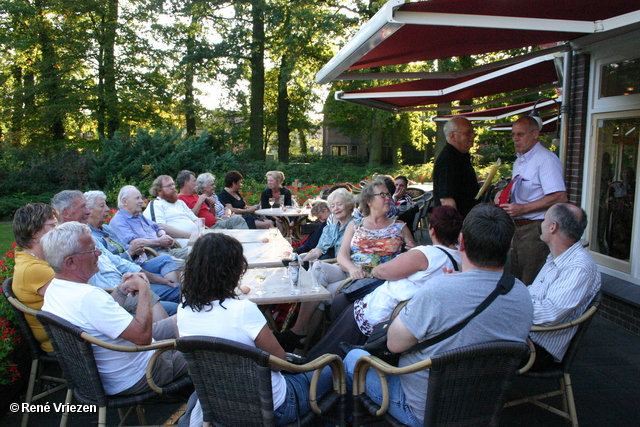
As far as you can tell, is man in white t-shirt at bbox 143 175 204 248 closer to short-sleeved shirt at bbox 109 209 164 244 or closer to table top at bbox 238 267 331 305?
short-sleeved shirt at bbox 109 209 164 244

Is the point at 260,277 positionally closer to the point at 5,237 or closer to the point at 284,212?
the point at 284,212

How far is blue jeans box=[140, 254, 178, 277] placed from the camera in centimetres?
422

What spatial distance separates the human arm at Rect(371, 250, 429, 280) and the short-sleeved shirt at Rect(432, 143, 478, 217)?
44.9 inches

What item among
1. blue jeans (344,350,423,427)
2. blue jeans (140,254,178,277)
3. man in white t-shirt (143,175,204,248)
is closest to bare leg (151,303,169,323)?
blue jeans (140,254,178,277)

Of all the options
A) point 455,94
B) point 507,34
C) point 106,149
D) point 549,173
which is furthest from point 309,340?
point 106,149

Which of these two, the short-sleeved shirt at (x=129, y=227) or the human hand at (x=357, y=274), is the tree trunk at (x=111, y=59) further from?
the human hand at (x=357, y=274)

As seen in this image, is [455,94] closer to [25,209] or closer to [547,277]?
[547,277]

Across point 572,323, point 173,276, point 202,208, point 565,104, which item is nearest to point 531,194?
point 565,104

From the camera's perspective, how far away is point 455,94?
535 cm

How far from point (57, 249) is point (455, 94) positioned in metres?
4.45

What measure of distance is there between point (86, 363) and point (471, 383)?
1.69 m

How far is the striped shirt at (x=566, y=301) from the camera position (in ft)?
8.07

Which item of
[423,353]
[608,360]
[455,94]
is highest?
[455,94]

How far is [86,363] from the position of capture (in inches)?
84.8
